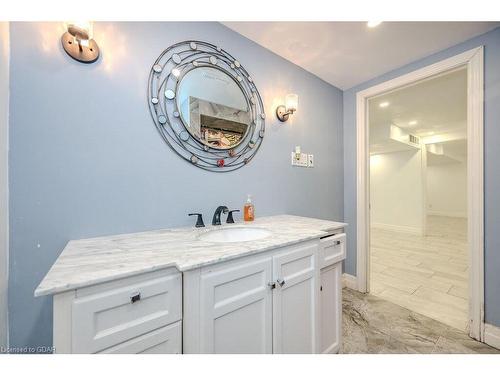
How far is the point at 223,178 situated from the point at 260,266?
0.72m

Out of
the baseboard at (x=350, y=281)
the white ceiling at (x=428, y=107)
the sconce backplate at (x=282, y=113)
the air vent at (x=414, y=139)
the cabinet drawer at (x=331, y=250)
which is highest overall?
the white ceiling at (x=428, y=107)

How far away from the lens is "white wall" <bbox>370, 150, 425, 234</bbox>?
4.42 m

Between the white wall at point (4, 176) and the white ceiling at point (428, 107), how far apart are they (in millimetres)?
2779

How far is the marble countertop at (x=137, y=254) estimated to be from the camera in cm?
53

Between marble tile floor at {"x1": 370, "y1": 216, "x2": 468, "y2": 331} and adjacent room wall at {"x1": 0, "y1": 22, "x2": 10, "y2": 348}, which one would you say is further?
marble tile floor at {"x1": 370, "y1": 216, "x2": 468, "y2": 331}

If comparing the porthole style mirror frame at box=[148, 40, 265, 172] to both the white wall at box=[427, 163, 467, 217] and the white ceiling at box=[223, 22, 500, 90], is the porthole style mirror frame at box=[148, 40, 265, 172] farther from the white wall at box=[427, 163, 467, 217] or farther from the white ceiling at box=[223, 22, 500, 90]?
the white wall at box=[427, 163, 467, 217]

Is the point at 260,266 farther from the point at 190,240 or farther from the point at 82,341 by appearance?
the point at 82,341

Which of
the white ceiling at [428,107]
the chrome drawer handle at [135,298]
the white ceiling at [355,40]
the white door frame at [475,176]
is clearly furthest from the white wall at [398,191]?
the chrome drawer handle at [135,298]

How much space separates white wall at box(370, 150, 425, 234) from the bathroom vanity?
4.73m

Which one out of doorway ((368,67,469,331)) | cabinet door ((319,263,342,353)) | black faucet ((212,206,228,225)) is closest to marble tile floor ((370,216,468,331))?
doorway ((368,67,469,331))

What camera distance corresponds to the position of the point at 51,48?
88cm

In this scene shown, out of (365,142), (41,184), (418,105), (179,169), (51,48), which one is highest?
(418,105)

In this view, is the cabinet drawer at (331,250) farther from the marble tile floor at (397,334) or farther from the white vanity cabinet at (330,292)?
the marble tile floor at (397,334)

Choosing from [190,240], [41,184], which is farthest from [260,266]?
[41,184]
